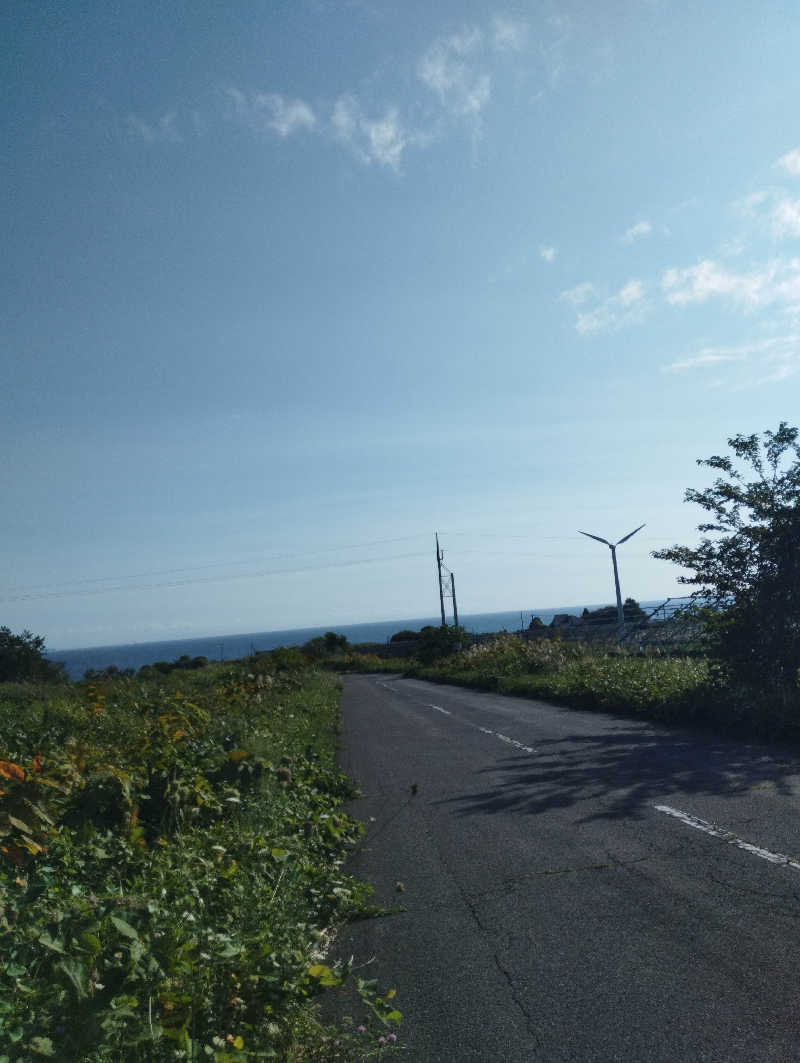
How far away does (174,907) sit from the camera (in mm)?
4379

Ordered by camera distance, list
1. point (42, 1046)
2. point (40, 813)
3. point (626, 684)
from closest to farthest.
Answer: point (42, 1046)
point (40, 813)
point (626, 684)

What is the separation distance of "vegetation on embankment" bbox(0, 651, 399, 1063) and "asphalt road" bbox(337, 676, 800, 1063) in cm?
48

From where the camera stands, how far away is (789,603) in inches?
555

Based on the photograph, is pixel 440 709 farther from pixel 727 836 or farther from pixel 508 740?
pixel 727 836

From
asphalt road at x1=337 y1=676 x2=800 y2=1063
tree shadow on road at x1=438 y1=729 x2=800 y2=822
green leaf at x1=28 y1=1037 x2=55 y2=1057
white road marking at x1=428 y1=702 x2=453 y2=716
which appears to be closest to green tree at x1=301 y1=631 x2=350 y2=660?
white road marking at x1=428 y1=702 x2=453 y2=716

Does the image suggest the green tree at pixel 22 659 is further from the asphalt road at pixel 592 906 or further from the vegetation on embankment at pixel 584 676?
the asphalt road at pixel 592 906

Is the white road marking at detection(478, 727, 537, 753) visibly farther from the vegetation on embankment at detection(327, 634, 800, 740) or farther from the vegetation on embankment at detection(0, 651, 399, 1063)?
the vegetation on embankment at detection(0, 651, 399, 1063)

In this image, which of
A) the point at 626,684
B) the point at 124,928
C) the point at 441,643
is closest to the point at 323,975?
the point at 124,928

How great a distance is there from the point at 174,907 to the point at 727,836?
15.5ft

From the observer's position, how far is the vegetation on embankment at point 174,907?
10.2 ft

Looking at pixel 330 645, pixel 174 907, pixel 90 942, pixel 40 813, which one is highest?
pixel 330 645

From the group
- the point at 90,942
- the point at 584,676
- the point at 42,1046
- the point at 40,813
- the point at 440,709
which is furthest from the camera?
the point at 584,676

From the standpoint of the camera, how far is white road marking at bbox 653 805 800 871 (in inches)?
232

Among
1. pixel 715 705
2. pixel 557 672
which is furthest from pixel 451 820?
pixel 557 672
